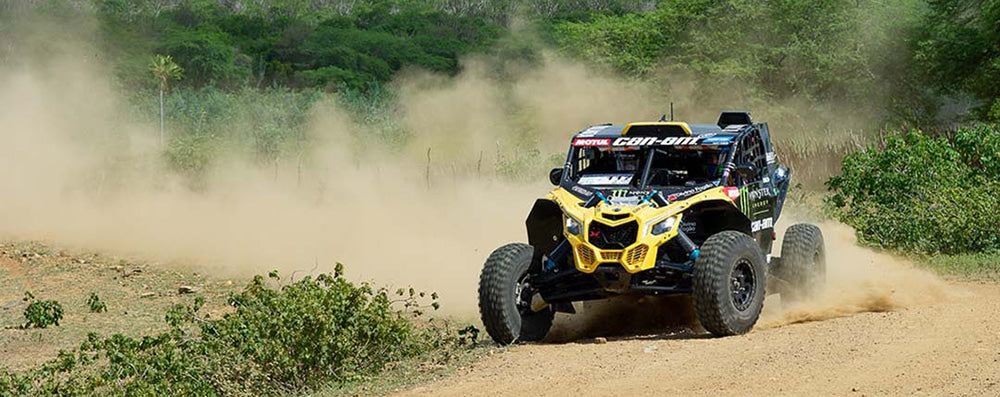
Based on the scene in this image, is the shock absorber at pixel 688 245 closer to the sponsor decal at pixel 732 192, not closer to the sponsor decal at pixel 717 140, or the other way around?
the sponsor decal at pixel 732 192

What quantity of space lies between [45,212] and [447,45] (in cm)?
5754

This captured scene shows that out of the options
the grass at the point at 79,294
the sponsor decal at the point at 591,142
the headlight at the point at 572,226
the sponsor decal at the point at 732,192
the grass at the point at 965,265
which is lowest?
the grass at the point at 79,294

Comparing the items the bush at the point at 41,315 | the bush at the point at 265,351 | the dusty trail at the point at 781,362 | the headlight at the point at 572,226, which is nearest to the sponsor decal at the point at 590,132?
the headlight at the point at 572,226

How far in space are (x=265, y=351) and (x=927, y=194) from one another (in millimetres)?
10753

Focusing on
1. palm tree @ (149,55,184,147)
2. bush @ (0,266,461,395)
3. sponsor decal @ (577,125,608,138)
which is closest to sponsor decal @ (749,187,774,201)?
sponsor decal @ (577,125,608,138)

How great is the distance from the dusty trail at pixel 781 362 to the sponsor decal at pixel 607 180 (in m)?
1.45

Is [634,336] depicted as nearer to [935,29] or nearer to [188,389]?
[188,389]

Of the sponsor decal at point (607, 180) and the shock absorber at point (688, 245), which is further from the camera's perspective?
the sponsor decal at point (607, 180)

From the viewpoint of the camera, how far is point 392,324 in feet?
40.4

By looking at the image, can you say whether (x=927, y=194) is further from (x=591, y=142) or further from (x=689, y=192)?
(x=689, y=192)

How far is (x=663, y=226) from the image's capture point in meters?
12.1

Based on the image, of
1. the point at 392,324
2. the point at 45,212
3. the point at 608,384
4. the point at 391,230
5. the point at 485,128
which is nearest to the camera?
the point at 608,384

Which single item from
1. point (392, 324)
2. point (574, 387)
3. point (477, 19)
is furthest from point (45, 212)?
point (477, 19)

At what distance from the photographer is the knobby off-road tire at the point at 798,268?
1371cm
